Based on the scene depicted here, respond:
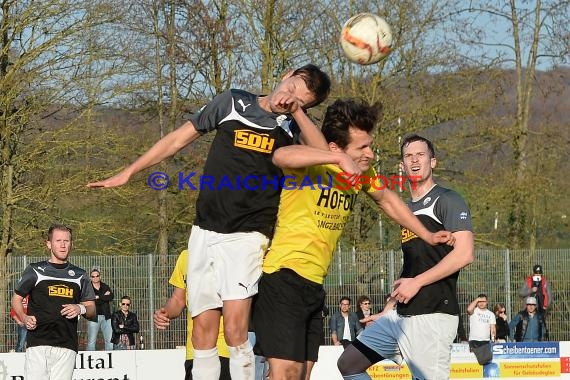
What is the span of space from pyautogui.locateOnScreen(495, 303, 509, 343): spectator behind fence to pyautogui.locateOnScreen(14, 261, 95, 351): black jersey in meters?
11.3

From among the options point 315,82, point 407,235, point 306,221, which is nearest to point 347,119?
point 315,82

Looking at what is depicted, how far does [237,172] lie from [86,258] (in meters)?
14.3

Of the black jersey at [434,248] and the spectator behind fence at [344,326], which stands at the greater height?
the black jersey at [434,248]

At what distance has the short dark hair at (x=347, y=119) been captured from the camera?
659 cm

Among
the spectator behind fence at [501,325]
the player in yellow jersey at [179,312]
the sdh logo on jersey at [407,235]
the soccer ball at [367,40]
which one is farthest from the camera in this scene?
the spectator behind fence at [501,325]

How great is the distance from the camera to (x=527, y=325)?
67.4 ft

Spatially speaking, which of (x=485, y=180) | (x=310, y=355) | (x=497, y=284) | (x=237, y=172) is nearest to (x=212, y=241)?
(x=237, y=172)

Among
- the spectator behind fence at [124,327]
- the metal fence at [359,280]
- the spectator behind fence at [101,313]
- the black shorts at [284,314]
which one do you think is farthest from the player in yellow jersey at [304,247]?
the metal fence at [359,280]

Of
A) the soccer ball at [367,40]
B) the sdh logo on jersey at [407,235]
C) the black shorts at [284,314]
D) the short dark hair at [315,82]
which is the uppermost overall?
the soccer ball at [367,40]

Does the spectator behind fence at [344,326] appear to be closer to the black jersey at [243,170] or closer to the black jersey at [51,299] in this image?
the black jersey at [51,299]

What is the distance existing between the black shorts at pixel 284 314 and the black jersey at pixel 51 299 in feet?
16.5

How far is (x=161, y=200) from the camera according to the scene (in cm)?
2605

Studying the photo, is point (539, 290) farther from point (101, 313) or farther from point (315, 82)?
point (315, 82)

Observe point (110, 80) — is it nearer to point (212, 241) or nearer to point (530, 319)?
point (530, 319)
